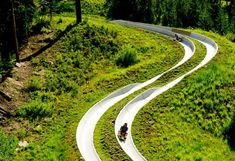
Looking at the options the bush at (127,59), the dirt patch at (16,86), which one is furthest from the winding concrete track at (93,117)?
the dirt patch at (16,86)

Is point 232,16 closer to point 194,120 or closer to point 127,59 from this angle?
point 127,59

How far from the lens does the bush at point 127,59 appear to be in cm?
5484

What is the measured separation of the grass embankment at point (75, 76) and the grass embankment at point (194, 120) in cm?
586

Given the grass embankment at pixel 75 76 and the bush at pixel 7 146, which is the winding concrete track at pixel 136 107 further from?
the bush at pixel 7 146

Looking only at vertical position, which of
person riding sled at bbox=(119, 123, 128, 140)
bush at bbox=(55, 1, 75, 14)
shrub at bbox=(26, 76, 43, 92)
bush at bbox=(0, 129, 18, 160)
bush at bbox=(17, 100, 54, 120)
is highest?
bush at bbox=(55, 1, 75, 14)

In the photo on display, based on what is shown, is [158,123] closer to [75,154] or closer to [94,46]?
[75,154]

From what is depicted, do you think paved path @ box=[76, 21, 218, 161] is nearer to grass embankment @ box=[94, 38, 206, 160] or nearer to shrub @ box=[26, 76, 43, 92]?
grass embankment @ box=[94, 38, 206, 160]

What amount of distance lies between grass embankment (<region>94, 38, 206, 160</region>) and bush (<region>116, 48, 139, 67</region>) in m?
5.36

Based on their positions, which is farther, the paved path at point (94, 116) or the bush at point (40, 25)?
the bush at point (40, 25)

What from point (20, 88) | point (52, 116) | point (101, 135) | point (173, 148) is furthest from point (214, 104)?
point (20, 88)

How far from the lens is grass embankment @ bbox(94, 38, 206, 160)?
3744 cm

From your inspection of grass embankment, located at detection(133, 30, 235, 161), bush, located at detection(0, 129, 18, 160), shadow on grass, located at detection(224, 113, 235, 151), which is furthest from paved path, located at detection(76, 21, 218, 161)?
shadow on grass, located at detection(224, 113, 235, 151)

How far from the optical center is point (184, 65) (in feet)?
175

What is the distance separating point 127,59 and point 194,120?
1390cm
